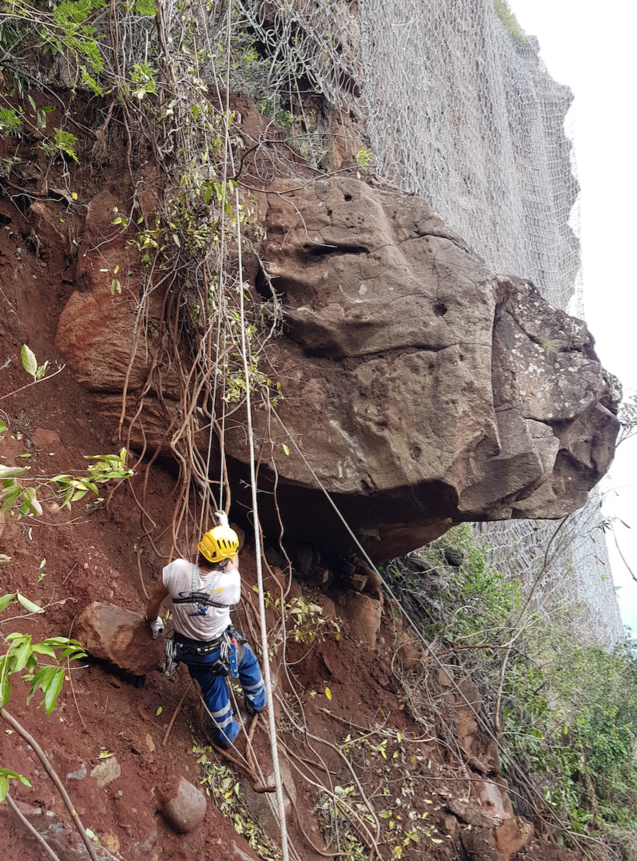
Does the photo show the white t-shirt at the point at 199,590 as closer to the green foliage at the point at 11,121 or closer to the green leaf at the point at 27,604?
→ the green leaf at the point at 27,604

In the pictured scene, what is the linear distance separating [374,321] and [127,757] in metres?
2.75

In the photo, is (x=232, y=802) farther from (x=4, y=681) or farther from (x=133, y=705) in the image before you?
(x=4, y=681)

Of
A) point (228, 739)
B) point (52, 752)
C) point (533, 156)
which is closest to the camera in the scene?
point (52, 752)

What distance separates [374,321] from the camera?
3.93m

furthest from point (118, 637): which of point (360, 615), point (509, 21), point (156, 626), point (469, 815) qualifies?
point (509, 21)

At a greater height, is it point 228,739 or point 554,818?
point 228,739

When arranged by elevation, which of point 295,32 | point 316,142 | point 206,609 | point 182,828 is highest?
point 295,32

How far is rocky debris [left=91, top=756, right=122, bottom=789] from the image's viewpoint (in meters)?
2.59

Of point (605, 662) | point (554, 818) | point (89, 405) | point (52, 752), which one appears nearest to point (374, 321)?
point (89, 405)

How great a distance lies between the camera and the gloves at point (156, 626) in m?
3.04

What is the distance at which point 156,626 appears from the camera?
3059 millimetres

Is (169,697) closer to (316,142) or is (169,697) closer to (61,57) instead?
(61,57)

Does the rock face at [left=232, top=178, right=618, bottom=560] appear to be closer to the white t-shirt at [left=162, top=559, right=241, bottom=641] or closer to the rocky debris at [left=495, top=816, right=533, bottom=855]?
the white t-shirt at [left=162, top=559, right=241, bottom=641]

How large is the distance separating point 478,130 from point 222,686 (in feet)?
28.0
